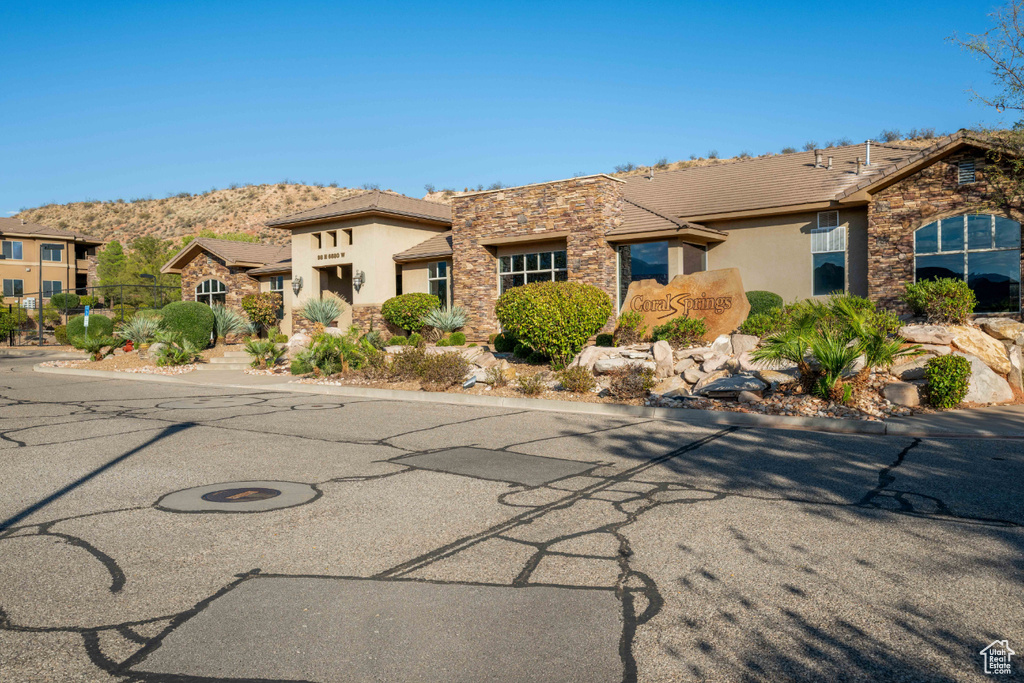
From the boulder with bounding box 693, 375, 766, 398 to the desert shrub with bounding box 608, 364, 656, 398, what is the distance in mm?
1033

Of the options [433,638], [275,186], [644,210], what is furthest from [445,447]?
[275,186]

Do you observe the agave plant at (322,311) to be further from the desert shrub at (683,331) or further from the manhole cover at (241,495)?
the manhole cover at (241,495)

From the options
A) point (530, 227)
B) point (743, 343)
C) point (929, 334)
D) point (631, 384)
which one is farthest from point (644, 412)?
point (530, 227)

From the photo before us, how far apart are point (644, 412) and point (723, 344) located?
5.40 meters

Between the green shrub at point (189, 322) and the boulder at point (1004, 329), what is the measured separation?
25.1 metres

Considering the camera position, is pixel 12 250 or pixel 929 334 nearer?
pixel 929 334

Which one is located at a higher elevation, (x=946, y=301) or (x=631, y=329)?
(x=946, y=301)

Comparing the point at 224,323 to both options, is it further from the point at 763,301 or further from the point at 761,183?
the point at 761,183

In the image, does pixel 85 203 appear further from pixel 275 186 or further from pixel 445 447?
pixel 445 447

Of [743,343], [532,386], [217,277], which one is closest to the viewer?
[532,386]

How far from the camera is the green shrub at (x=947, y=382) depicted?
40.0 feet

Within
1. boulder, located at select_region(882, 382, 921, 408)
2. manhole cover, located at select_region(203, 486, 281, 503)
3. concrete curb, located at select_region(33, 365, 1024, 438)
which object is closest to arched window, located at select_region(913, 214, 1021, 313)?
boulder, located at select_region(882, 382, 921, 408)

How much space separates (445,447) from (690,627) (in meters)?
5.88

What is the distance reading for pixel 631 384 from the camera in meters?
14.0
